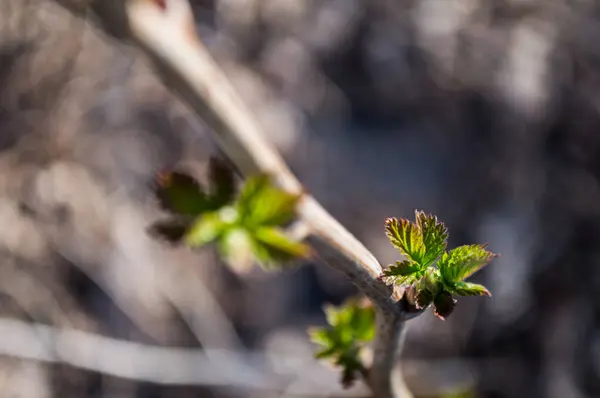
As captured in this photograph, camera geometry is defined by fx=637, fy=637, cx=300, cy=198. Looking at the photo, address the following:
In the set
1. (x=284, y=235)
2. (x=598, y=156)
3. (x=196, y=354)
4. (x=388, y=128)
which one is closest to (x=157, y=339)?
(x=196, y=354)

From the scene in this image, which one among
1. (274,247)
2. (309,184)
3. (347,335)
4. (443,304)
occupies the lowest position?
(443,304)

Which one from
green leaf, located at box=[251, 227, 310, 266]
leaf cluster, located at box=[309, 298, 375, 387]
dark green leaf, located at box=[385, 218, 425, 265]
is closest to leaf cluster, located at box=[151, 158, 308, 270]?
green leaf, located at box=[251, 227, 310, 266]

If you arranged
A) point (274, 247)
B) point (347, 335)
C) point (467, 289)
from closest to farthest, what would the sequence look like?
point (467, 289) < point (347, 335) < point (274, 247)

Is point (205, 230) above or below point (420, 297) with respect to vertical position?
above

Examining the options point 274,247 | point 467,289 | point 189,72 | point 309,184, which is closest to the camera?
point 467,289

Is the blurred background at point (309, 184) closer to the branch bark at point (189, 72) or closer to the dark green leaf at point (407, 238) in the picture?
the branch bark at point (189, 72)

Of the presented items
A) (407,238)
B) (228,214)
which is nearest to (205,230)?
(228,214)

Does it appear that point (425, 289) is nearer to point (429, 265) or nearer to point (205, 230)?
point (429, 265)

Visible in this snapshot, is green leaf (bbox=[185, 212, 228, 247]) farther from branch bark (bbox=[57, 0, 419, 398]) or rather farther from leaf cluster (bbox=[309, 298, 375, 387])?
leaf cluster (bbox=[309, 298, 375, 387])
